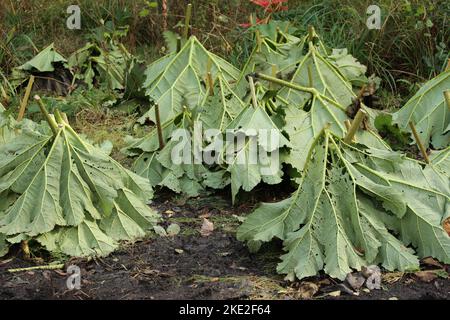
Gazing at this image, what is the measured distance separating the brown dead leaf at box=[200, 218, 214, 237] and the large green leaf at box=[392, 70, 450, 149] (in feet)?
4.56

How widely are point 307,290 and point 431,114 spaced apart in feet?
5.89

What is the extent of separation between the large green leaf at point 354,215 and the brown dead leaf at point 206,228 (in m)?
0.33

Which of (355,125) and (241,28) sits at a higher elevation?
(355,125)

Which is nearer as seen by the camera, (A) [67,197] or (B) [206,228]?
(A) [67,197]

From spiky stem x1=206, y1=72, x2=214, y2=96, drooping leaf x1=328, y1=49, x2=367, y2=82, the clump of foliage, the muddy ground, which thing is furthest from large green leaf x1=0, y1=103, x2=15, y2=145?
drooping leaf x1=328, y1=49, x2=367, y2=82

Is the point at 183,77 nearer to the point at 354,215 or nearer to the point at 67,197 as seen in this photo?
the point at 67,197

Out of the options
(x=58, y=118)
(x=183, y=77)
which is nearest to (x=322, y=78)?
(x=183, y=77)

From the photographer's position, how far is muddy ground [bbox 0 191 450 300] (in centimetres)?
309

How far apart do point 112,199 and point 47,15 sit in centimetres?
374

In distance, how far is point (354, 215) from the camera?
3.34m

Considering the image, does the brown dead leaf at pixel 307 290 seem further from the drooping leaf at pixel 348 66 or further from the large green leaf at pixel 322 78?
the drooping leaf at pixel 348 66

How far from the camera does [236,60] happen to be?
5.81 meters

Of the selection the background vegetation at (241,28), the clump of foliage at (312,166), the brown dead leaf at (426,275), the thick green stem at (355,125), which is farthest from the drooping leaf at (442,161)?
the background vegetation at (241,28)

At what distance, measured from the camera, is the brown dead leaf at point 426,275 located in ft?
10.5
